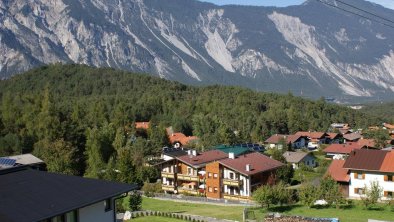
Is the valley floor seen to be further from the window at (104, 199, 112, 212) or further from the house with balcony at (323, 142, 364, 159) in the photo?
the house with balcony at (323, 142, 364, 159)

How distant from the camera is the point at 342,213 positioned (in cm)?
3247

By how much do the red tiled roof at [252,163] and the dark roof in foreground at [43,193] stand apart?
102 feet

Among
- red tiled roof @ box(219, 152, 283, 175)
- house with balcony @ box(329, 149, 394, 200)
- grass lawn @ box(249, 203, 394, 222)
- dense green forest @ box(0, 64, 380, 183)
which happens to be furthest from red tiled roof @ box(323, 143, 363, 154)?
grass lawn @ box(249, 203, 394, 222)

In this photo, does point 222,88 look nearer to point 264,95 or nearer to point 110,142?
point 264,95

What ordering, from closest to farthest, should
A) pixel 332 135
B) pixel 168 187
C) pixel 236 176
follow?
pixel 236 176
pixel 168 187
pixel 332 135

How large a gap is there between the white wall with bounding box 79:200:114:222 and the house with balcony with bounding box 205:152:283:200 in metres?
30.6

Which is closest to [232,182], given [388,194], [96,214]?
[388,194]

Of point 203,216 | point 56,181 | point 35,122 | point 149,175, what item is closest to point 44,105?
point 35,122

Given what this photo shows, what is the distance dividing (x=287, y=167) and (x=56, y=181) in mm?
39125

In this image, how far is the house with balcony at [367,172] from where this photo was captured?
41125 mm

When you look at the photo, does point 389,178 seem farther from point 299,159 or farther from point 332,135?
point 332,135

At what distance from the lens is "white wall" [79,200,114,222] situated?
1531 cm

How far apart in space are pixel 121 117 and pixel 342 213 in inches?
2370

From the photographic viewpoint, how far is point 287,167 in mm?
51938
